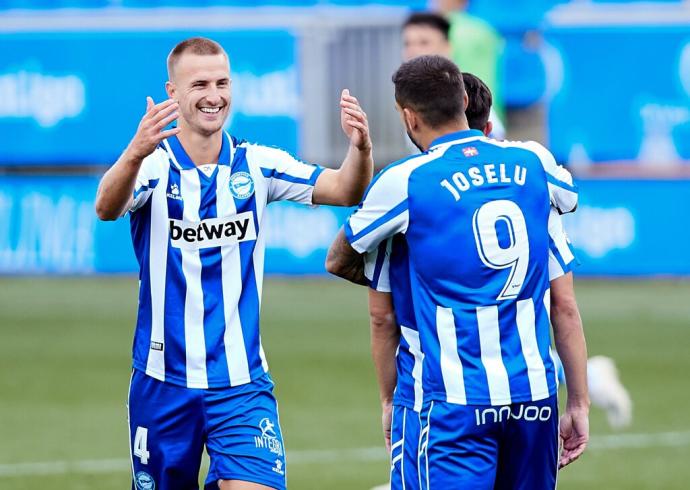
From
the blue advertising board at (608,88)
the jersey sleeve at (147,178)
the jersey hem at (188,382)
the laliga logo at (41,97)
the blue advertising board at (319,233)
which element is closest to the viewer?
the jersey sleeve at (147,178)

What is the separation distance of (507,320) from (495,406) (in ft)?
0.88

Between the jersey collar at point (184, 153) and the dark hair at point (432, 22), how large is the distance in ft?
10.3

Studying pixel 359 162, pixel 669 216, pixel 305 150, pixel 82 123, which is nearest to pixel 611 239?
pixel 669 216

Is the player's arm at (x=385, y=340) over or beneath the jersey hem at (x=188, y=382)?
over

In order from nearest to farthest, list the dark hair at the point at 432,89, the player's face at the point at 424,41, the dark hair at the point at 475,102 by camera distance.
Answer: the dark hair at the point at 432,89 → the dark hair at the point at 475,102 → the player's face at the point at 424,41

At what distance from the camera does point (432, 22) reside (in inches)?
332

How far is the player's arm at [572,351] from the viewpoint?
4926mm

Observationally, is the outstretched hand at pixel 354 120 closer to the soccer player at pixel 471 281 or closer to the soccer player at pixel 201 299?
the soccer player at pixel 201 299

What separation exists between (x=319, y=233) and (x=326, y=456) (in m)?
7.19

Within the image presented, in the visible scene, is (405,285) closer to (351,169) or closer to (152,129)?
(351,169)

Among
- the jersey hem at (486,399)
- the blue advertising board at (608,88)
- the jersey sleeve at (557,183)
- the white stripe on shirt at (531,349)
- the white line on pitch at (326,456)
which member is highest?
the blue advertising board at (608,88)

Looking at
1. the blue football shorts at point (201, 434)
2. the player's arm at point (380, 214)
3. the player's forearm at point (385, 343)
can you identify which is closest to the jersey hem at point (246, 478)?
the blue football shorts at point (201, 434)

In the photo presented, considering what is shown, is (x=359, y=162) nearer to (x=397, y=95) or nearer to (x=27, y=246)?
(x=397, y=95)

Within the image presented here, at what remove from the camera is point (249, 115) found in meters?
15.7
